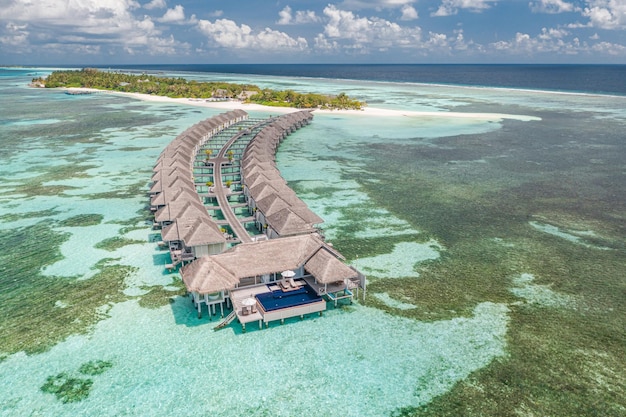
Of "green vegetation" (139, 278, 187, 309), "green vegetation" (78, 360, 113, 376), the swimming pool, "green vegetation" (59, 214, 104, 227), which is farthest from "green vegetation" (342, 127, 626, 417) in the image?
"green vegetation" (59, 214, 104, 227)

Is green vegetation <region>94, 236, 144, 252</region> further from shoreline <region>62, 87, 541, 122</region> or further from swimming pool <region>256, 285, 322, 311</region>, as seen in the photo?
shoreline <region>62, 87, 541, 122</region>

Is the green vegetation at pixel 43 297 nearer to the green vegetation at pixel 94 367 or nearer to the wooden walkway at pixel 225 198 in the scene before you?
the green vegetation at pixel 94 367

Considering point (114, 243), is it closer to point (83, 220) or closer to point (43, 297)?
point (83, 220)

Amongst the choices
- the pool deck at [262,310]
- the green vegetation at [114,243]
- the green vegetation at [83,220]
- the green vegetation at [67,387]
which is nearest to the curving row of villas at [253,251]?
the pool deck at [262,310]

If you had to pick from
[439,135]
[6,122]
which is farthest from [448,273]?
[6,122]

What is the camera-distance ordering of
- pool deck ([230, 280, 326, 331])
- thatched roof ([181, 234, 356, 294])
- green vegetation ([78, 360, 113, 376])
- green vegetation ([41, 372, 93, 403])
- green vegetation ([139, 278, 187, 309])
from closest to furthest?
green vegetation ([41, 372, 93, 403]), green vegetation ([78, 360, 113, 376]), pool deck ([230, 280, 326, 331]), thatched roof ([181, 234, 356, 294]), green vegetation ([139, 278, 187, 309])

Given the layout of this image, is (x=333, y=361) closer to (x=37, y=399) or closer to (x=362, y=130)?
(x=37, y=399)

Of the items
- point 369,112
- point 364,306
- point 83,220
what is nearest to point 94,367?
point 364,306
